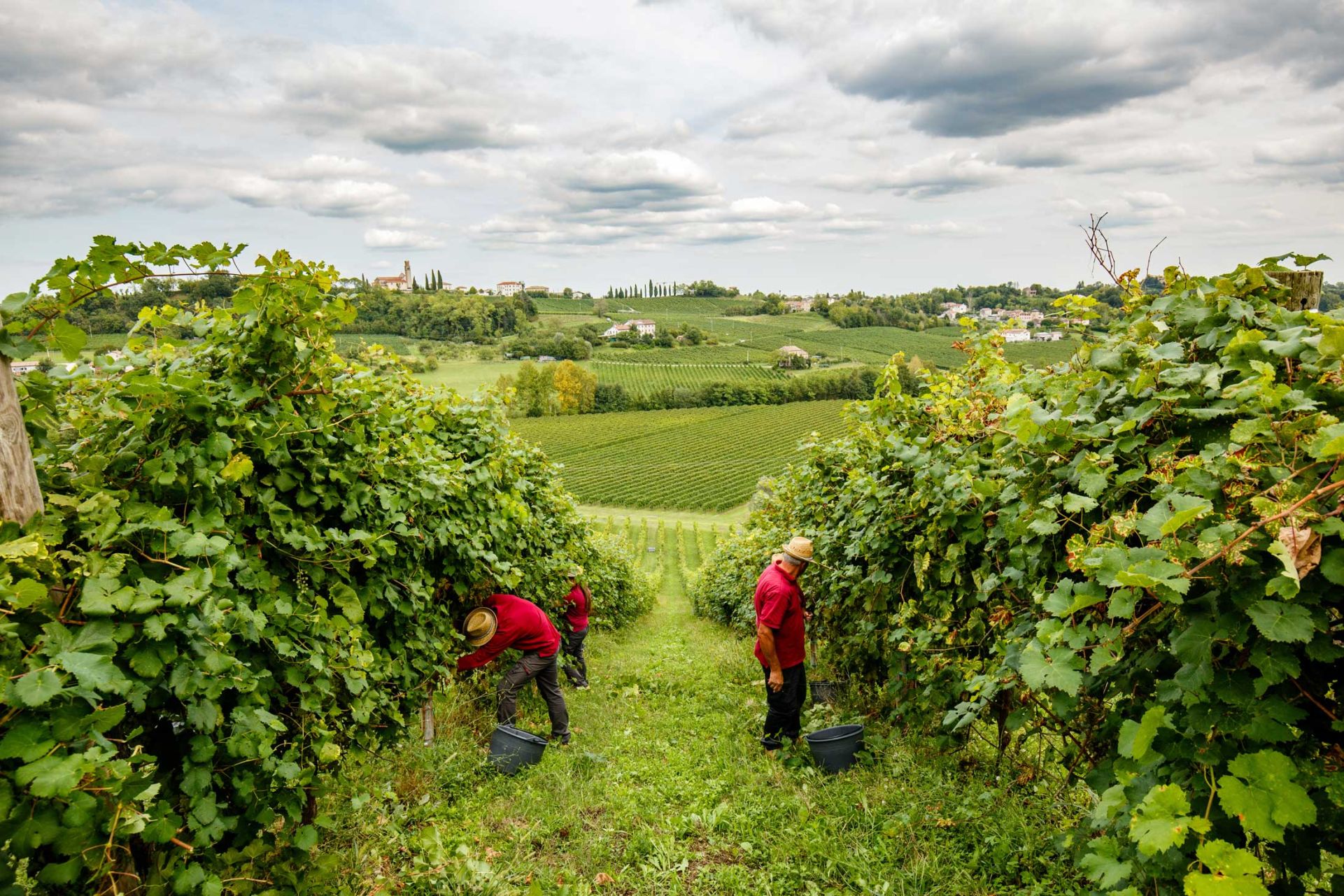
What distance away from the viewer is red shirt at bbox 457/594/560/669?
5.96 meters

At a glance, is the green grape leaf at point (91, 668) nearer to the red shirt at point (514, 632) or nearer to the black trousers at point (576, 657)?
the red shirt at point (514, 632)

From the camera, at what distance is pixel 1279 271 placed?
9.22 feet

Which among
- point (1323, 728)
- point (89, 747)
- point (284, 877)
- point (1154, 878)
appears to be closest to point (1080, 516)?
point (1323, 728)

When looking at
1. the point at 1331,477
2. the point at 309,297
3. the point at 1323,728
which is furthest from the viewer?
the point at 309,297

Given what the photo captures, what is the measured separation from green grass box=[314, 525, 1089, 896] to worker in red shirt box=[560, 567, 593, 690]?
7.87ft

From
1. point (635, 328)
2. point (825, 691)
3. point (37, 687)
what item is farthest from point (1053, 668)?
point (635, 328)

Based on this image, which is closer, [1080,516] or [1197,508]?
[1197,508]

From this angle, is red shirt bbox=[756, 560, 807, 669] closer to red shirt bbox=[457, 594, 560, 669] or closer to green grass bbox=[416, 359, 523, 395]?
red shirt bbox=[457, 594, 560, 669]

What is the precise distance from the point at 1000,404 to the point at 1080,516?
143 cm

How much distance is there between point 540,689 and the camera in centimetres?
616

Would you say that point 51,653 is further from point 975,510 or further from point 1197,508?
point 975,510

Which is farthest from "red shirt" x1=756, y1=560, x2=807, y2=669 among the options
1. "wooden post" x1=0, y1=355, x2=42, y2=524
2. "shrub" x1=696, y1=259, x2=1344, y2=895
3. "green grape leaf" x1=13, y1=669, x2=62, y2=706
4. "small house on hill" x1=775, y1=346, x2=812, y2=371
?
"small house on hill" x1=775, y1=346, x2=812, y2=371

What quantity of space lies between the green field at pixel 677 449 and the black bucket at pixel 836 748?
5000cm

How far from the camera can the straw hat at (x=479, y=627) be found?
577 cm
